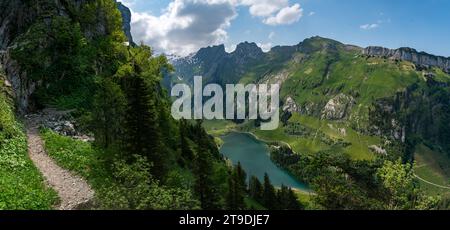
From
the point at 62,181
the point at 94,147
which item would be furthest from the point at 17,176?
the point at 94,147

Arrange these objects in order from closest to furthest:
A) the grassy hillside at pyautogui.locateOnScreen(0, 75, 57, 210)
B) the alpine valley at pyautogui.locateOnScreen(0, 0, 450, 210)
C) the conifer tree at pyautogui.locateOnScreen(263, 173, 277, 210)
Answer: the grassy hillside at pyautogui.locateOnScreen(0, 75, 57, 210), the alpine valley at pyautogui.locateOnScreen(0, 0, 450, 210), the conifer tree at pyautogui.locateOnScreen(263, 173, 277, 210)

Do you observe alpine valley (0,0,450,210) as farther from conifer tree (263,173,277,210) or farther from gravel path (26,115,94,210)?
conifer tree (263,173,277,210)

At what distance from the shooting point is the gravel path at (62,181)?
31.5 meters

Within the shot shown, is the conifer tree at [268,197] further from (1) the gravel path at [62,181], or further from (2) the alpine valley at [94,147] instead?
(1) the gravel path at [62,181]

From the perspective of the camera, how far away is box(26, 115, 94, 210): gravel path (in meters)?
31.5

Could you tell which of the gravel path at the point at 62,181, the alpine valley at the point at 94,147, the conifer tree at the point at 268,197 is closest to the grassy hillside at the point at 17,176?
the alpine valley at the point at 94,147

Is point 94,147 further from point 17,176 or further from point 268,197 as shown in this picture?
point 268,197

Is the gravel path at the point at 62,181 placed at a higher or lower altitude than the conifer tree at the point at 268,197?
higher

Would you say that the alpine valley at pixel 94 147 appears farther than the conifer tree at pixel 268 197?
No

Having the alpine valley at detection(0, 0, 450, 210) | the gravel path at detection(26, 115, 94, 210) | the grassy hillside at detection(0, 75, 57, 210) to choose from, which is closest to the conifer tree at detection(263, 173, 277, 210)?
the alpine valley at detection(0, 0, 450, 210)

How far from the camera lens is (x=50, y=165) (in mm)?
39250
